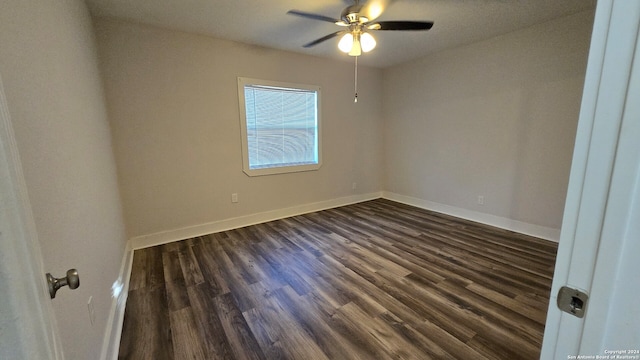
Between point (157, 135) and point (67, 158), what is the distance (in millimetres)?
1893

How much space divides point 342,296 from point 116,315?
5.05 ft

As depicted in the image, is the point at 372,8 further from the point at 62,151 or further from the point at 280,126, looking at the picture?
the point at 62,151

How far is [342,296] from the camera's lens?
1969 millimetres

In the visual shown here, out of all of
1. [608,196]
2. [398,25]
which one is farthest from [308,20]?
[608,196]

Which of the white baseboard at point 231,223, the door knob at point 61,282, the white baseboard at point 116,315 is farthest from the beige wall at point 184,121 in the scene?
the door knob at point 61,282

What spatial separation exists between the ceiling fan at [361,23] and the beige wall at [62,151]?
1558mm

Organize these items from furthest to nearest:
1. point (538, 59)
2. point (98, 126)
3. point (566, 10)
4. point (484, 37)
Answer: point (484, 37)
point (538, 59)
point (566, 10)
point (98, 126)

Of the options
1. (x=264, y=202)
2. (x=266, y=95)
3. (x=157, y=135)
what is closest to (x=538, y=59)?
(x=266, y=95)

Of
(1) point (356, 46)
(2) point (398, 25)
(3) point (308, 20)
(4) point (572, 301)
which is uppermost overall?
Result: (3) point (308, 20)

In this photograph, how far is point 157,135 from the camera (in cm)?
289

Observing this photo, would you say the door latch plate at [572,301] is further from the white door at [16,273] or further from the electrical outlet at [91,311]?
the electrical outlet at [91,311]

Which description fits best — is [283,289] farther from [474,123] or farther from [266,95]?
[474,123]

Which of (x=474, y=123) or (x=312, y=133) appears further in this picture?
(x=312, y=133)

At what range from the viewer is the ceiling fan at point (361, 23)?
2092 millimetres
